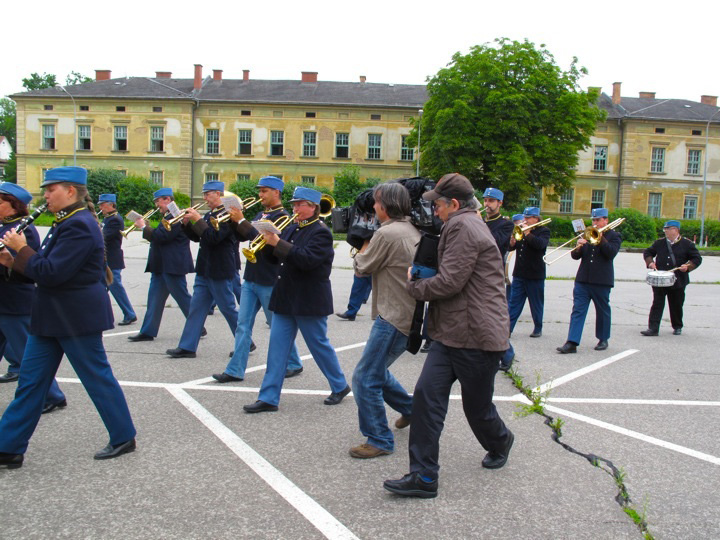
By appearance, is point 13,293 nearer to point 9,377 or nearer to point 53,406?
point 53,406

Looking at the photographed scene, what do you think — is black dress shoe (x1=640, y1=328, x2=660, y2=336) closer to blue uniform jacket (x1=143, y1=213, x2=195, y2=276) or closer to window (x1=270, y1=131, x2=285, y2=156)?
blue uniform jacket (x1=143, y1=213, x2=195, y2=276)

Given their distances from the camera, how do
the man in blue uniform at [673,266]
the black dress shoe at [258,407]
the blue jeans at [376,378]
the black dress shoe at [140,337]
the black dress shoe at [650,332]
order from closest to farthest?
the blue jeans at [376,378] → the black dress shoe at [258,407] → the black dress shoe at [140,337] → the black dress shoe at [650,332] → the man in blue uniform at [673,266]

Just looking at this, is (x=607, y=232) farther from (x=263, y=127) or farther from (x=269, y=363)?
(x=263, y=127)

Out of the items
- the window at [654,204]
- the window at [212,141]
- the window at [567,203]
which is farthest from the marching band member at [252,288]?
the window at [654,204]

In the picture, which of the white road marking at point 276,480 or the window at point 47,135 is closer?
the white road marking at point 276,480

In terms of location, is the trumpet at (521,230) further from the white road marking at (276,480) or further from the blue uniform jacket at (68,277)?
the blue uniform jacket at (68,277)

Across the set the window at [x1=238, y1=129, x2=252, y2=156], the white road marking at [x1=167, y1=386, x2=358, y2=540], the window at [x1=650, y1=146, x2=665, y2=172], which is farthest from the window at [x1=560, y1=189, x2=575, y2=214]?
the white road marking at [x1=167, y1=386, x2=358, y2=540]

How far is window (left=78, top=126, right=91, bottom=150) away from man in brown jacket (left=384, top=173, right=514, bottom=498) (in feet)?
189

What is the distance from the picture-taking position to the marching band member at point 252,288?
684cm

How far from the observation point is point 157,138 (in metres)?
55.8

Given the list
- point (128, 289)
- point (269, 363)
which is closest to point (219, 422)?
point (269, 363)

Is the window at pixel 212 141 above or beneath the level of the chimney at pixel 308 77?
beneath

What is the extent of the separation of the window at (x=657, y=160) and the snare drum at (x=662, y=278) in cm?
4967

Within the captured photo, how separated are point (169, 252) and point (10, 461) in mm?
4816
